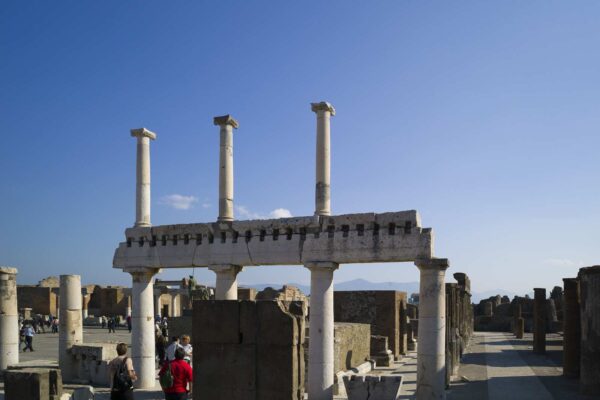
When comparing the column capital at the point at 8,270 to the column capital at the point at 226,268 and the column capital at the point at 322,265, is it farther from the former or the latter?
the column capital at the point at 322,265

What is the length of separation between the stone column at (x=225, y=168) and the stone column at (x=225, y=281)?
119 centimetres

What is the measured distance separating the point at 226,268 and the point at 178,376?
5.18 metres

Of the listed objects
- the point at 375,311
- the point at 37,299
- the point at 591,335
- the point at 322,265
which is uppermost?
the point at 322,265

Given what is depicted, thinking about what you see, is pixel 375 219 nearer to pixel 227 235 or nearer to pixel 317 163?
pixel 317 163

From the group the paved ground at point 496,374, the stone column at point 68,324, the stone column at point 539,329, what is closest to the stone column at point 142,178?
the stone column at point 68,324

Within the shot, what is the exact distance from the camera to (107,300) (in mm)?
49406

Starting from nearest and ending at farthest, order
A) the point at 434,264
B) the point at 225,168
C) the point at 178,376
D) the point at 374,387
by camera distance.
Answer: the point at 178,376, the point at 374,387, the point at 434,264, the point at 225,168

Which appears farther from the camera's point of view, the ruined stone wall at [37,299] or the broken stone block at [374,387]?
the ruined stone wall at [37,299]

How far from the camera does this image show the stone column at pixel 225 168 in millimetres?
14469

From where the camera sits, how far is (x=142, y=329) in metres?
15.6

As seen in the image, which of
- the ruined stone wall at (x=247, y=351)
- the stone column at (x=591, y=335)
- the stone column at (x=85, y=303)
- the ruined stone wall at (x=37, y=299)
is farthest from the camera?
the stone column at (x=85, y=303)

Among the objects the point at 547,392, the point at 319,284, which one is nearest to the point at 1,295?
the point at 319,284

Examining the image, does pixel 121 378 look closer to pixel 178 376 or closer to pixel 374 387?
pixel 178 376

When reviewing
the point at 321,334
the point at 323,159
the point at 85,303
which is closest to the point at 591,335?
the point at 321,334
